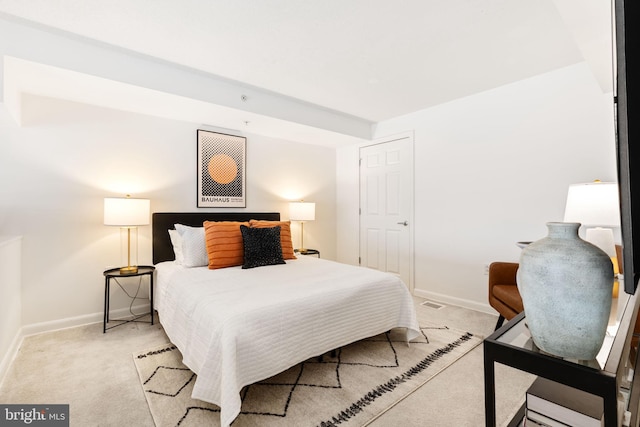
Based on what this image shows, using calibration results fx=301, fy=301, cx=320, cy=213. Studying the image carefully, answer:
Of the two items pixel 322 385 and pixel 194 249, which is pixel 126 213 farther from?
pixel 322 385

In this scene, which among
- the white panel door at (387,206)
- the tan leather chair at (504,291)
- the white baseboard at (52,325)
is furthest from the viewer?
the white panel door at (387,206)

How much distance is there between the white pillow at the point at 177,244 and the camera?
118 inches

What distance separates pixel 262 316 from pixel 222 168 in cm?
255

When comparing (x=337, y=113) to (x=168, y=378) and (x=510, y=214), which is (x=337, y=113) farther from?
(x=168, y=378)

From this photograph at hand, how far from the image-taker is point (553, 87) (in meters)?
2.83

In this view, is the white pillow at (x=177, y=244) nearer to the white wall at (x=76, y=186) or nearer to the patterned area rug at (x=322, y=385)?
the white wall at (x=76, y=186)

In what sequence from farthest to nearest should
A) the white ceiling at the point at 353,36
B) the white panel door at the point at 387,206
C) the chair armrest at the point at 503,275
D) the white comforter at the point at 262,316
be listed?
the white panel door at the point at 387,206 < the chair armrest at the point at 503,275 < the white ceiling at the point at 353,36 < the white comforter at the point at 262,316

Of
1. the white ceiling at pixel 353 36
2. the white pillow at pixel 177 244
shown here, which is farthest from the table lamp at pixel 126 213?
the white ceiling at pixel 353 36

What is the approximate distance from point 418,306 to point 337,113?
264 cm

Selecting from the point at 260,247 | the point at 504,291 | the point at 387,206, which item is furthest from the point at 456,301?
the point at 260,247

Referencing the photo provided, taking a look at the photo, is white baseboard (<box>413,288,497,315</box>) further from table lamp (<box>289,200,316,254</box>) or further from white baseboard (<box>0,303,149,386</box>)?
white baseboard (<box>0,303,149,386</box>)

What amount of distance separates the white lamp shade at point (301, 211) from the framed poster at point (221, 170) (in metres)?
0.68

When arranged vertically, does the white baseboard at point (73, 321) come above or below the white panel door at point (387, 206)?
below

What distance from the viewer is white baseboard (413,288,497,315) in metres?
3.25
